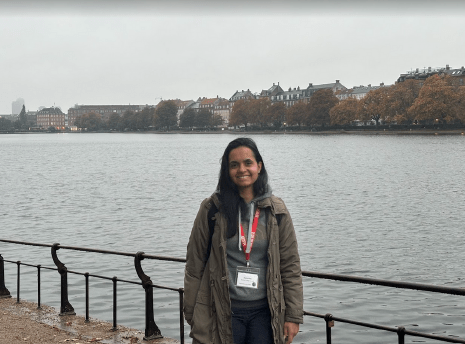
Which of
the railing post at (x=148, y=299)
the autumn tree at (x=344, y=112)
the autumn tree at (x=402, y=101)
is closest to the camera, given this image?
the railing post at (x=148, y=299)

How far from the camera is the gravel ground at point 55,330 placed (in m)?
7.80

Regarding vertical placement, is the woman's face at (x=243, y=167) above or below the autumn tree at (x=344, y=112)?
below

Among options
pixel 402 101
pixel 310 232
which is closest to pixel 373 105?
pixel 402 101

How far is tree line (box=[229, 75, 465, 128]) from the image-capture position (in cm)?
11569

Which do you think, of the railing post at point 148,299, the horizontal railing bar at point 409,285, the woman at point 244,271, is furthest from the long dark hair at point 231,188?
the railing post at point 148,299

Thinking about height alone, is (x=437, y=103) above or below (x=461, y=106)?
above

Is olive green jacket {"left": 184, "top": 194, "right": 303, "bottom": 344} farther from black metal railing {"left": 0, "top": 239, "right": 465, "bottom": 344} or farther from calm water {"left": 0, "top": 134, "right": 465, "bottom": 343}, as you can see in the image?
calm water {"left": 0, "top": 134, "right": 465, "bottom": 343}

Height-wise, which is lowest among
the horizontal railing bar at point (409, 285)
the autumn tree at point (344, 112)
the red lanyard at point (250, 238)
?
the horizontal railing bar at point (409, 285)

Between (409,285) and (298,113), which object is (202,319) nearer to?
(409,285)

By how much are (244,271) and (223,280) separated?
142 mm

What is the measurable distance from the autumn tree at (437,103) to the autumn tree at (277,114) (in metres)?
65.7

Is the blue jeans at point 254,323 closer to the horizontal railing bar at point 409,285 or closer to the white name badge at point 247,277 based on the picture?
the white name badge at point 247,277

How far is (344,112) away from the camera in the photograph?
459 ft

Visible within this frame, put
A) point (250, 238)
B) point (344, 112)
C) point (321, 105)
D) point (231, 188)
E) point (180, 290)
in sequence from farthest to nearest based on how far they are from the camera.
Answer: point (321, 105) < point (344, 112) < point (180, 290) < point (231, 188) < point (250, 238)
